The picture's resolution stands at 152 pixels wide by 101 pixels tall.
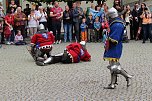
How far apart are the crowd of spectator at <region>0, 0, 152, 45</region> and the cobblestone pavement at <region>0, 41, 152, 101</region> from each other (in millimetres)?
4148

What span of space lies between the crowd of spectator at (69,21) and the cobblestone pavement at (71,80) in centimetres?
415

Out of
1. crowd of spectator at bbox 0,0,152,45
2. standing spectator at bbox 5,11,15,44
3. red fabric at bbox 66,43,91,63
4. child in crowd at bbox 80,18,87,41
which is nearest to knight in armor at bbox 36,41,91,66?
red fabric at bbox 66,43,91,63

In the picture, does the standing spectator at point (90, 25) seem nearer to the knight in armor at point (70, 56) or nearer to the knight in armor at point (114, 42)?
the knight in armor at point (70, 56)

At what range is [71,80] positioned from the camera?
10.3 meters

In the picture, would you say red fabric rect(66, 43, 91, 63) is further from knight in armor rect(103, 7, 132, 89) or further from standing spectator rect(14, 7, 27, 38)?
standing spectator rect(14, 7, 27, 38)

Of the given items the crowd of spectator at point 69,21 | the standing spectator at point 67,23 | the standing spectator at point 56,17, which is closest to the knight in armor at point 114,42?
the crowd of spectator at point 69,21

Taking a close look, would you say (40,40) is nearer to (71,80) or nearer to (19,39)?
(71,80)

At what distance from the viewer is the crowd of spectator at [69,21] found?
63.4 ft

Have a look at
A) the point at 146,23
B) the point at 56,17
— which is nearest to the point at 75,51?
the point at 56,17

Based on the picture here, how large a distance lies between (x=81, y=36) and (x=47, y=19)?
175cm

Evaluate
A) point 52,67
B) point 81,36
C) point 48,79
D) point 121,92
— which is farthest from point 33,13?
point 121,92

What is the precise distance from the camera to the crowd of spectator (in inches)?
761

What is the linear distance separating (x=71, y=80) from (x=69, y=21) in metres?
9.59

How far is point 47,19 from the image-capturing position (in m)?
19.8
